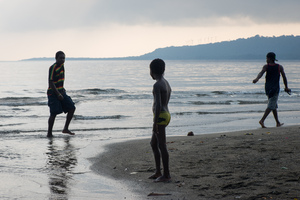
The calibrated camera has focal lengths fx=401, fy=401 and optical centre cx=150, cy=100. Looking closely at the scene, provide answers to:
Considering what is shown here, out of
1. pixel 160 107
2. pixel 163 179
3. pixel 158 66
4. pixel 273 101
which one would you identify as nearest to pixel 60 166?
pixel 163 179

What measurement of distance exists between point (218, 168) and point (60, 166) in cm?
247

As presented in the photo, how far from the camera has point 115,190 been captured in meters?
4.88

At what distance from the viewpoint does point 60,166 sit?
20.5 feet

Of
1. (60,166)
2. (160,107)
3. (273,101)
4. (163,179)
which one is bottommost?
(60,166)

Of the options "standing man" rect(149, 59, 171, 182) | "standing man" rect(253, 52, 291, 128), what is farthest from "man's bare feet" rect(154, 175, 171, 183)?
"standing man" rect(253, 52, 291, 128)

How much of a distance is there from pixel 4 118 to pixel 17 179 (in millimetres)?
9407

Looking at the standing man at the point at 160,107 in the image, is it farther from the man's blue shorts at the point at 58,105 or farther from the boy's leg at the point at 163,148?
the man's blue shorts at the point at 58,105

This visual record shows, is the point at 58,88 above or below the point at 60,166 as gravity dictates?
above

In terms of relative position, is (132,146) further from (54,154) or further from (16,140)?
(16,140)

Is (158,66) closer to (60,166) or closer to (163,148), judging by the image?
(163,148)

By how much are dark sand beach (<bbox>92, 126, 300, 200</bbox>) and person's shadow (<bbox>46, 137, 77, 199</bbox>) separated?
443 mm

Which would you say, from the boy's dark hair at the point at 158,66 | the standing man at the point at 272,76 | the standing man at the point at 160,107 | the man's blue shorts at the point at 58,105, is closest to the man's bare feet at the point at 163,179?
the standing man at the point at 160,107

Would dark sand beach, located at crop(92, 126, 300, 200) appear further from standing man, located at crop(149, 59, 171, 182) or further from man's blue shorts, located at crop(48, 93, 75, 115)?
man's blue shorts, located at crop(48, 93, 75, 115)

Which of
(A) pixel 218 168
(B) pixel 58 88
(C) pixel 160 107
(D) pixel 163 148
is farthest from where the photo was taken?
(B) pixel 58 88
